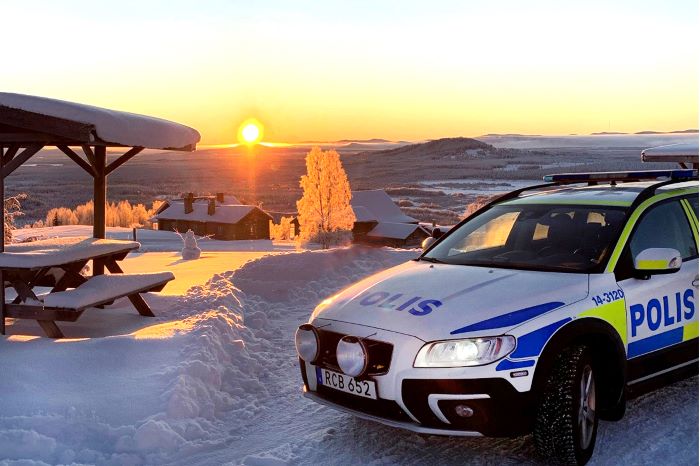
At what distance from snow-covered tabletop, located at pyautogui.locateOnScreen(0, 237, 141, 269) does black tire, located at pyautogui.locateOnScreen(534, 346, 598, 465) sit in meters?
5.66

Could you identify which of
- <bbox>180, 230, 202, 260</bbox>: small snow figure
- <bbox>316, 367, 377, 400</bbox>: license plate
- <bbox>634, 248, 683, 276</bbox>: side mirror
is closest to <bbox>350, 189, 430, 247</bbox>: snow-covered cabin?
<bbox>180, 230, 202, 260</bbox>: small snow figure

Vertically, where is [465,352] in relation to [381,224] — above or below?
above

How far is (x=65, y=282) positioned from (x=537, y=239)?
5452mm

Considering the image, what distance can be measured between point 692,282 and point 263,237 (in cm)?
5853

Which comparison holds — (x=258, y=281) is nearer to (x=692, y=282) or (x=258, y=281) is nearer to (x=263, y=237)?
(x=692, y=282)

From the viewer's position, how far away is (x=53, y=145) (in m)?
9.30

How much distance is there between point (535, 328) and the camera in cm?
473

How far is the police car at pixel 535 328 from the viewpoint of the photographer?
4695 mm

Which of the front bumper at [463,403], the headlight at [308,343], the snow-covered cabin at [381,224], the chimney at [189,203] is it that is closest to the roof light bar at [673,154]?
the headlight at [308,343]

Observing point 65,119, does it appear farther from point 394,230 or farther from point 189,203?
point 189,203

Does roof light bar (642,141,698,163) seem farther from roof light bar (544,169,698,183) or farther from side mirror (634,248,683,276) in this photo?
side mirror (634,248,683,276)

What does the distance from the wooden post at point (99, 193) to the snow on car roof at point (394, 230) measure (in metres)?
50.5

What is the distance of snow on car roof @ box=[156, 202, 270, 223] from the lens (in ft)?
199

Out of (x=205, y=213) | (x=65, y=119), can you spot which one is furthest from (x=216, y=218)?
(x=65, y=119)
